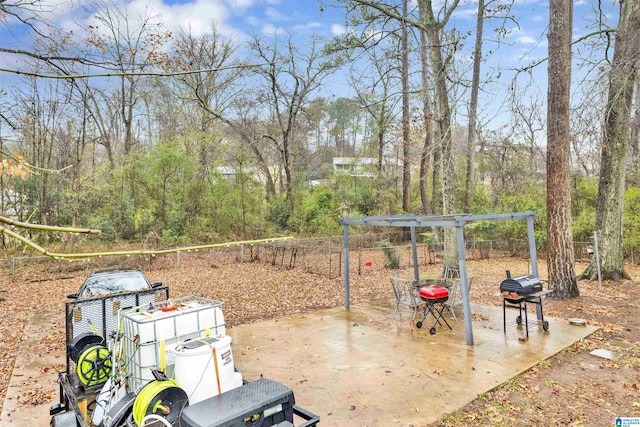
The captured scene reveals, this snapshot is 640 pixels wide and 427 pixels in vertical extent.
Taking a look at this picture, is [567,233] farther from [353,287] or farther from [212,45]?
[212,45]

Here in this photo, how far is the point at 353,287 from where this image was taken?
11.0 meters

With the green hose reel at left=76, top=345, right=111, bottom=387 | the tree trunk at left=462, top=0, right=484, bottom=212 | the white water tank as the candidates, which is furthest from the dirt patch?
the tree trunk at left=462, top=0, right=484, bottom=212

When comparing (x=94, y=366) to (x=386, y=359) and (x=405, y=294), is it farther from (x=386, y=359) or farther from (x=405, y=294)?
(x=405, y=294)

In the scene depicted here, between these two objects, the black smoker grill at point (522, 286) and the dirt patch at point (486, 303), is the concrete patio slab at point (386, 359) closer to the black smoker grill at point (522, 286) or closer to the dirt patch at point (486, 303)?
the dirt patch at point (486, 303)

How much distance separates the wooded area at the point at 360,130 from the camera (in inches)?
344

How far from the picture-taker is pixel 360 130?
2581cm

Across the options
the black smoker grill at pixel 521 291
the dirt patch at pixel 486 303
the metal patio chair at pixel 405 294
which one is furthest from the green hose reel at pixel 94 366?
the black smoker grill at pixel 521 291

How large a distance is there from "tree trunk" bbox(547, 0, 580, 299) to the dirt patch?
68 cm

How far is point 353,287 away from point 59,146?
13.2m

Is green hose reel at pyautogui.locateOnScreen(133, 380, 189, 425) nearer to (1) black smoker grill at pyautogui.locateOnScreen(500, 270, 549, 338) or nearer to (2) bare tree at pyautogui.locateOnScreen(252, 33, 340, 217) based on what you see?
(1) black smoker grill at pyautogui.locateOnScreen(500, 270, 549, 338)

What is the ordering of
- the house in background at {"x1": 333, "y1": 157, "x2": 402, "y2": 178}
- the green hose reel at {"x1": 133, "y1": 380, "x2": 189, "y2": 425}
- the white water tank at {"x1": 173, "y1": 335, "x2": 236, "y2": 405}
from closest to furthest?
1. the green hose reel at {"x1": 133, "y1": 380, "x2": 189, "y2": 425}
2. the white water tank at {"x1": 173, "y1": 335, "x2": 236, "y2": 405}
3. the house in background at {"x1": 333, "y1": 157, "x2": 402, "y2": 178}

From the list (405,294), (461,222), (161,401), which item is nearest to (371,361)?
(461,222)

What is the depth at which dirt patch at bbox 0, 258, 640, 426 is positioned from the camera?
159 inches

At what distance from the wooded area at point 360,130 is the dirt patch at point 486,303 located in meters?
1.39
